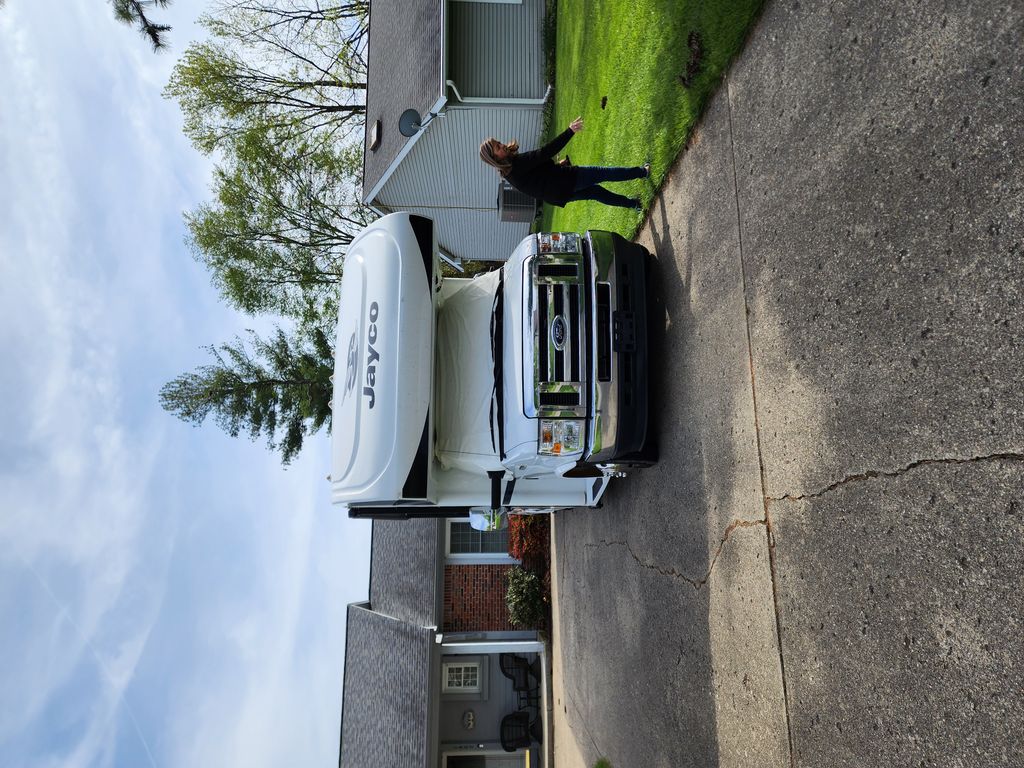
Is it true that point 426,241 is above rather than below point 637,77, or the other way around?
below

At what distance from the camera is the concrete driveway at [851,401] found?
93.4 inches

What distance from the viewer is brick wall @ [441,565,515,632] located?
14.5 m

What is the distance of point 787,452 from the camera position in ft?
11.5

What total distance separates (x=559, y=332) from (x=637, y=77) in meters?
2.97

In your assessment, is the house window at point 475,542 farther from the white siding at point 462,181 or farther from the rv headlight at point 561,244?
the rv headlight at point 561,244

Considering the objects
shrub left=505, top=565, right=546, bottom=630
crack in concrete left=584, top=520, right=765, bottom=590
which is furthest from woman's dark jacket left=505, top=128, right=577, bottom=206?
shrub left=505, top=565, right=546, bottom=630

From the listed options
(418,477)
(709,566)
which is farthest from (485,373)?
(709,566)

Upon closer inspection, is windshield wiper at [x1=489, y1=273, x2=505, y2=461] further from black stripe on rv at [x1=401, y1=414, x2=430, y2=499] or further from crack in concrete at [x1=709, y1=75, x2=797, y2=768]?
crack in concrete at [x1=709, y1=75, x2=797, y2=768]

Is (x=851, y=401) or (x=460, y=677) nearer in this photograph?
(x=851, y=401)

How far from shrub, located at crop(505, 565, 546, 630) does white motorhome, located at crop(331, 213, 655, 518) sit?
25.0ft

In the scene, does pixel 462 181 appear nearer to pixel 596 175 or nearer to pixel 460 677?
pixel 596 175

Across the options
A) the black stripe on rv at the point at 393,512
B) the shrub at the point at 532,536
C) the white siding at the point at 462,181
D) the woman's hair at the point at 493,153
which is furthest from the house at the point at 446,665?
the woman's hair at the point at 493,153

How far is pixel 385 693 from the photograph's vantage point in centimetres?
1471

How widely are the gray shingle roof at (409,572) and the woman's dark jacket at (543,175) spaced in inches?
354
